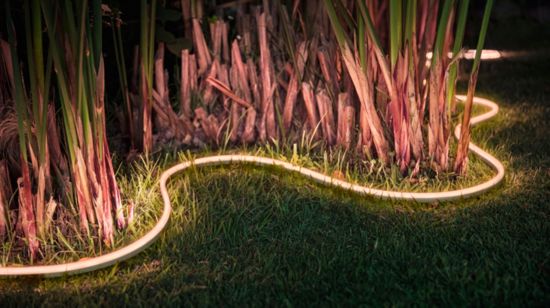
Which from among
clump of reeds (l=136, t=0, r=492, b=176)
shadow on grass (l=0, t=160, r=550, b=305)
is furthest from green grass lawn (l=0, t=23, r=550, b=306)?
clump of reeds (l=136, t=0, r=492, b=176)

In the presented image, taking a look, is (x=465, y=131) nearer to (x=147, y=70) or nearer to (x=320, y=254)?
(x=320, y=254)

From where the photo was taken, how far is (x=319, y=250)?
5.68 ft

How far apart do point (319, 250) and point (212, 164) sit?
2.00 feet

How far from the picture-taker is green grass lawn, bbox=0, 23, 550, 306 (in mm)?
1536

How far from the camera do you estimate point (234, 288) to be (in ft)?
5.16

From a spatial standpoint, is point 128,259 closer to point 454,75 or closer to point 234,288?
point 234,288

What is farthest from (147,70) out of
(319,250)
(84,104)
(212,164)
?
(319,250)

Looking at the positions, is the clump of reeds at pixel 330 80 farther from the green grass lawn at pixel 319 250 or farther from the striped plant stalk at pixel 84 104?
the striped plant stalk at pixel 84 104

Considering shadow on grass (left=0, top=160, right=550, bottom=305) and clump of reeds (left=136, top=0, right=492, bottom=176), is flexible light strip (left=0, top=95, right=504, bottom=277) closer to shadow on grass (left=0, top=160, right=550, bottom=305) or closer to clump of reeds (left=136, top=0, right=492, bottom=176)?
shadow on grass (left=0, top=160, right=550, bottom=305)

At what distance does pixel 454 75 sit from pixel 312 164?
53 centimetres

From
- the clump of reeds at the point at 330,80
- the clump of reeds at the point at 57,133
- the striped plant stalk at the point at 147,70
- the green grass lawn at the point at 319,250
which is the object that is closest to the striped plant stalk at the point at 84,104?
the clump of reeds at the point at 57,133

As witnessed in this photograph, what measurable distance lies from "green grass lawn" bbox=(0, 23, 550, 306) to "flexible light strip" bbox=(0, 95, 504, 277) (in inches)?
1.0

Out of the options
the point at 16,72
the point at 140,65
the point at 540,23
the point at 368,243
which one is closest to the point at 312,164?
the point at 368,243

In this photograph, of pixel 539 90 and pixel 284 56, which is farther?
pixel 539 90
